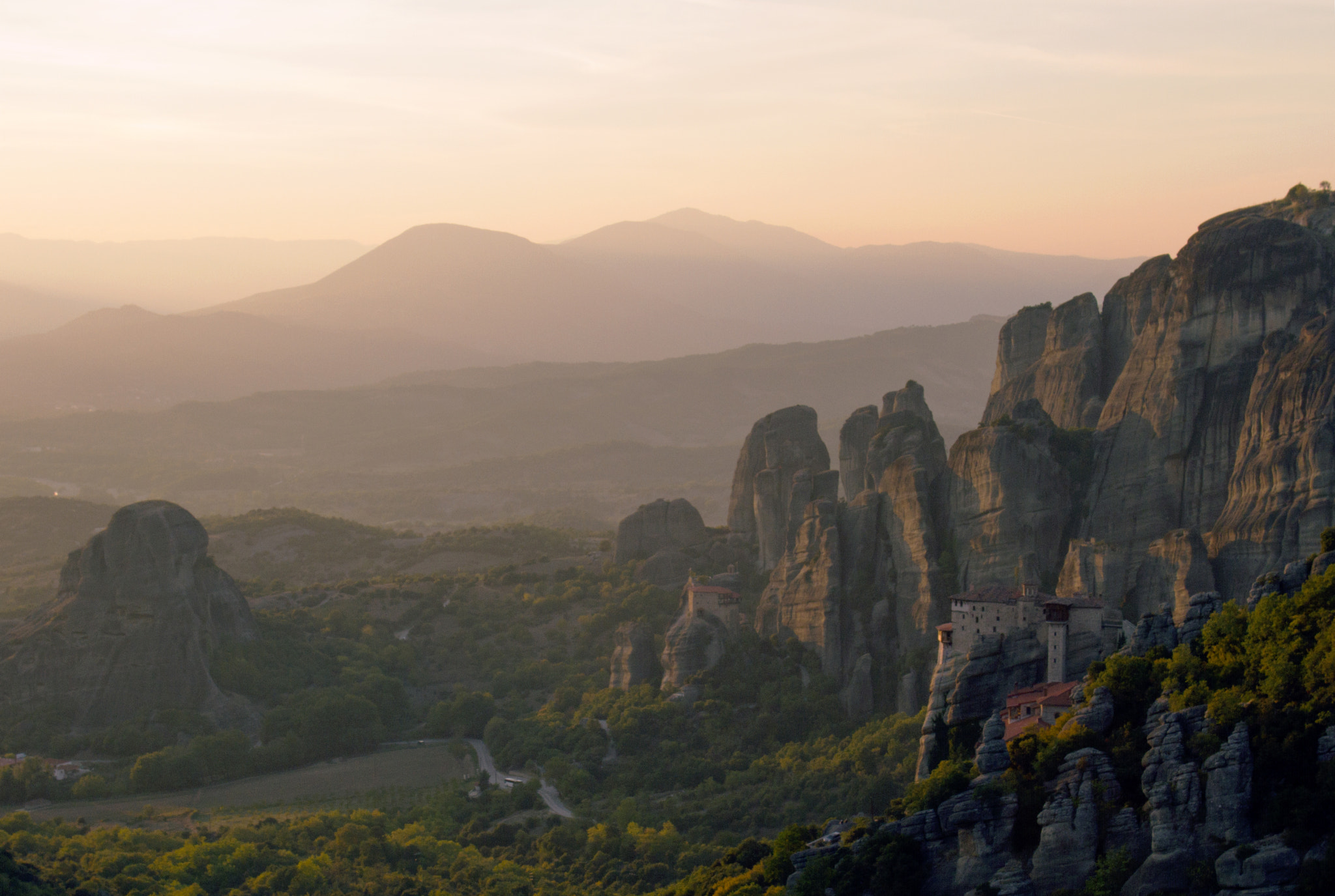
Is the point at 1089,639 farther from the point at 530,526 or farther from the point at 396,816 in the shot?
the point at 530,526

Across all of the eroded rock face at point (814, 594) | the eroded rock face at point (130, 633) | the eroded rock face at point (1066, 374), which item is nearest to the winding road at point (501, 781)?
the eroded rock face at point (130, 633)

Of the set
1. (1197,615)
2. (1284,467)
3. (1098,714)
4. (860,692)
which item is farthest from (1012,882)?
(860,692)

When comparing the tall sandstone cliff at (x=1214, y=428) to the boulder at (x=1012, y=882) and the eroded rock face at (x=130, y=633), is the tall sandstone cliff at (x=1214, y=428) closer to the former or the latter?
the boulder at (x=1012, y=882)

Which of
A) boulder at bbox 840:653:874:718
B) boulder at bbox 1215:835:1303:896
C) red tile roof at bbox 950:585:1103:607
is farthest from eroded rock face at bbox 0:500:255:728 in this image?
boulder at bbox 1215:835:1303:896

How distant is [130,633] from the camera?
8519 centimetres

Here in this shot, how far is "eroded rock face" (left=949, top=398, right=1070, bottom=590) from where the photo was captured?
70062 mm

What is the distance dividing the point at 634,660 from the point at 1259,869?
157 feet

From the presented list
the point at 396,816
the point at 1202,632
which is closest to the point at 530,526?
the point at 396,816

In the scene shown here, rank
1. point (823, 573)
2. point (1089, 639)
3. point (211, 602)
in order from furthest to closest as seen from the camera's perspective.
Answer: point (211, 602) → point (823, 573) → point (1089, 639)

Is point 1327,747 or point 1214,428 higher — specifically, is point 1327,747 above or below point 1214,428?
below

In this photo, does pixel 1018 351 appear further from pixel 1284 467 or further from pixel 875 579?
pixel 1284 467

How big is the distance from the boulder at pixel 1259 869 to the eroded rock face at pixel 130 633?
2252 inches

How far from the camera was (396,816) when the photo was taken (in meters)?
70.3

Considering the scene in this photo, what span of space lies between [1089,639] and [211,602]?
51.7 meters
